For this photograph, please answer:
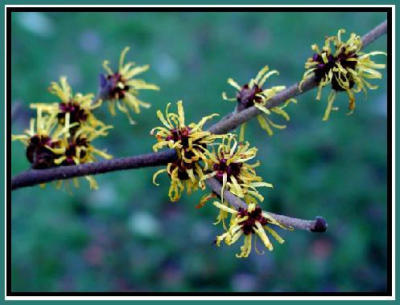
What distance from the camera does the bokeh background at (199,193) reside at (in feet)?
8.75

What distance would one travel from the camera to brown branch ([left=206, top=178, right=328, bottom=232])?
3.09 ft

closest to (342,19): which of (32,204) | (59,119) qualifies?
(32,204)

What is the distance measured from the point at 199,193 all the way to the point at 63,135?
63.2 inches

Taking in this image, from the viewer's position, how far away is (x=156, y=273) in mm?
2666

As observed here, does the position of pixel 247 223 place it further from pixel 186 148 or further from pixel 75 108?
pixel 75 108

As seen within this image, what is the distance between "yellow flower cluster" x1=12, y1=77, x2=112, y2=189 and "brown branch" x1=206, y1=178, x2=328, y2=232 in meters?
0.36

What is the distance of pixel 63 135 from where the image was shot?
4.56ft

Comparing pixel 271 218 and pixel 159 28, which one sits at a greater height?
pixel 159 28

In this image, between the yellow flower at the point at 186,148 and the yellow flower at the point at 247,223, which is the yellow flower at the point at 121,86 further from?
the yellow flower at the point at 247,223

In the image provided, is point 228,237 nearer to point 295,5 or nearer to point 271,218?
point 271,218

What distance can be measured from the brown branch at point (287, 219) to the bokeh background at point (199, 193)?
5.20ft

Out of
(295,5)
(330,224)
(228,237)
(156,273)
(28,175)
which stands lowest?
(156,273)

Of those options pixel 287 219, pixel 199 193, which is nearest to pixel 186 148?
pixel 287 219

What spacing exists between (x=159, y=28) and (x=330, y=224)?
1646mm
